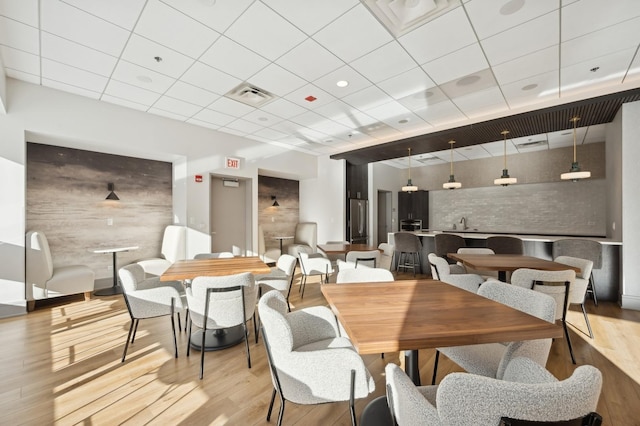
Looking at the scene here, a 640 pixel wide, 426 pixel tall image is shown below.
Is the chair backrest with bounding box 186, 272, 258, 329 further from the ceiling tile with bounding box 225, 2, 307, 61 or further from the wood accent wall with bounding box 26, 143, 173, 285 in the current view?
the wood accent wall with bounding box 26, 143, 173, 285

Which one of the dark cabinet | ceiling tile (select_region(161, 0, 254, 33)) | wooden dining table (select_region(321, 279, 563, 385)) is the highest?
ceiling tile (select_region(161, 0, 254, 33))

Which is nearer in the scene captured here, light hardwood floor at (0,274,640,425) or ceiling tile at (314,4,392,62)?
light hardwood floor at (0,274,640,425)

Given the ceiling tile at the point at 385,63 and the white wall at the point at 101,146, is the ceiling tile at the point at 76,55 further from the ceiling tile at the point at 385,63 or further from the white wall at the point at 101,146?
the ceiling tile at the point at 385,63

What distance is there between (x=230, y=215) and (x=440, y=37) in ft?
18.5

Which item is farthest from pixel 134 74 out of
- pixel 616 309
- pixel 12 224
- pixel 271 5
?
pixel 616 309

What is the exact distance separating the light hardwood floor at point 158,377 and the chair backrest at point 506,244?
160cm

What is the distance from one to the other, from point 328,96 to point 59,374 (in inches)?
179

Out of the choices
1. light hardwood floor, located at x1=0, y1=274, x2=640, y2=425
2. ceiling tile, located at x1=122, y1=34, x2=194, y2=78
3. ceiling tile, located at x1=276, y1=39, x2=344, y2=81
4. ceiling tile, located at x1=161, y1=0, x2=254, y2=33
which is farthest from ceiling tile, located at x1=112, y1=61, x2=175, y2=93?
light hardwood floor, located at x1=0, y1=274, x2=640, y2=425

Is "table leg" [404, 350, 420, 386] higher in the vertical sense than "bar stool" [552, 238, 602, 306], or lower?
lower

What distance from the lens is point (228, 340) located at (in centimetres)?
300

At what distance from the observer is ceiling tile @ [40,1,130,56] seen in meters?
2.57

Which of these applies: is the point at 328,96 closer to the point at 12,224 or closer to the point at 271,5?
the point at 271,5

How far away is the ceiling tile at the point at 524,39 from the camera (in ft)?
8.84

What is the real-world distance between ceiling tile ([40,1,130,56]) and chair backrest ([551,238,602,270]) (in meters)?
6.93
